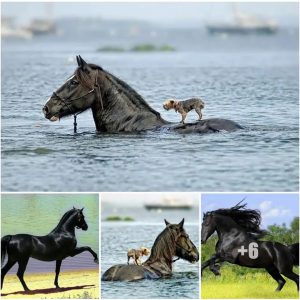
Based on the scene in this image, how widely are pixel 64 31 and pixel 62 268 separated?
3.57m

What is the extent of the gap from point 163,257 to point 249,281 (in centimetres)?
100

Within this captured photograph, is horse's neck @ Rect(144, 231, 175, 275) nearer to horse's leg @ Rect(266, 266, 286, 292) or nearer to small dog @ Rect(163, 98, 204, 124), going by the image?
horse's leg @ Rect(266, 266, 286, 292)

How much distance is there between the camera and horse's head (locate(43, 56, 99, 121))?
21391 millimetres

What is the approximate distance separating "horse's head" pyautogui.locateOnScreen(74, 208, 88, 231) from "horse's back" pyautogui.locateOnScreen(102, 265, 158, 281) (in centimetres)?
56

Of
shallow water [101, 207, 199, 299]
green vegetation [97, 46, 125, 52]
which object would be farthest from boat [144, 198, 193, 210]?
green vegetation [97, 46, 125, 52]

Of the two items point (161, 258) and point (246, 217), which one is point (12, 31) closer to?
point (161, 258)

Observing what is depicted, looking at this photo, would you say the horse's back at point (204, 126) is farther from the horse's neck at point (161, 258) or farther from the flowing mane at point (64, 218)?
the flowing mane at point (64, 218)

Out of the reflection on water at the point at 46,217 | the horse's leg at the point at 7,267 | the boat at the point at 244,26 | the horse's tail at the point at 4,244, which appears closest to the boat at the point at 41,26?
the boat at the point at 244,26

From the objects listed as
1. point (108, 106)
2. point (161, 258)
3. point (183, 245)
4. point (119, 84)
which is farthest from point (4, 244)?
point (119, 84)

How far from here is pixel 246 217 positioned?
20734mm

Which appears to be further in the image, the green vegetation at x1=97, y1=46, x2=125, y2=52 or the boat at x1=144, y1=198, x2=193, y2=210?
the green vegetation at x1=97, y1=46, x2=125, y2=52

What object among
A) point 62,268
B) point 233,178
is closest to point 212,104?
point 233,178

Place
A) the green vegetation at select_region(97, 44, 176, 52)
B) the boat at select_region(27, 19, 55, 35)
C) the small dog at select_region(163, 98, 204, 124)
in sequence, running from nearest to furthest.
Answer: the small dog at select_region(163, 98, 204, 124) → the boat at select_region(27, 19, 55, 35) → the green vegetation at select_region(97, 44, 176, 52)

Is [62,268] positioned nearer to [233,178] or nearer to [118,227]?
[118,227]
